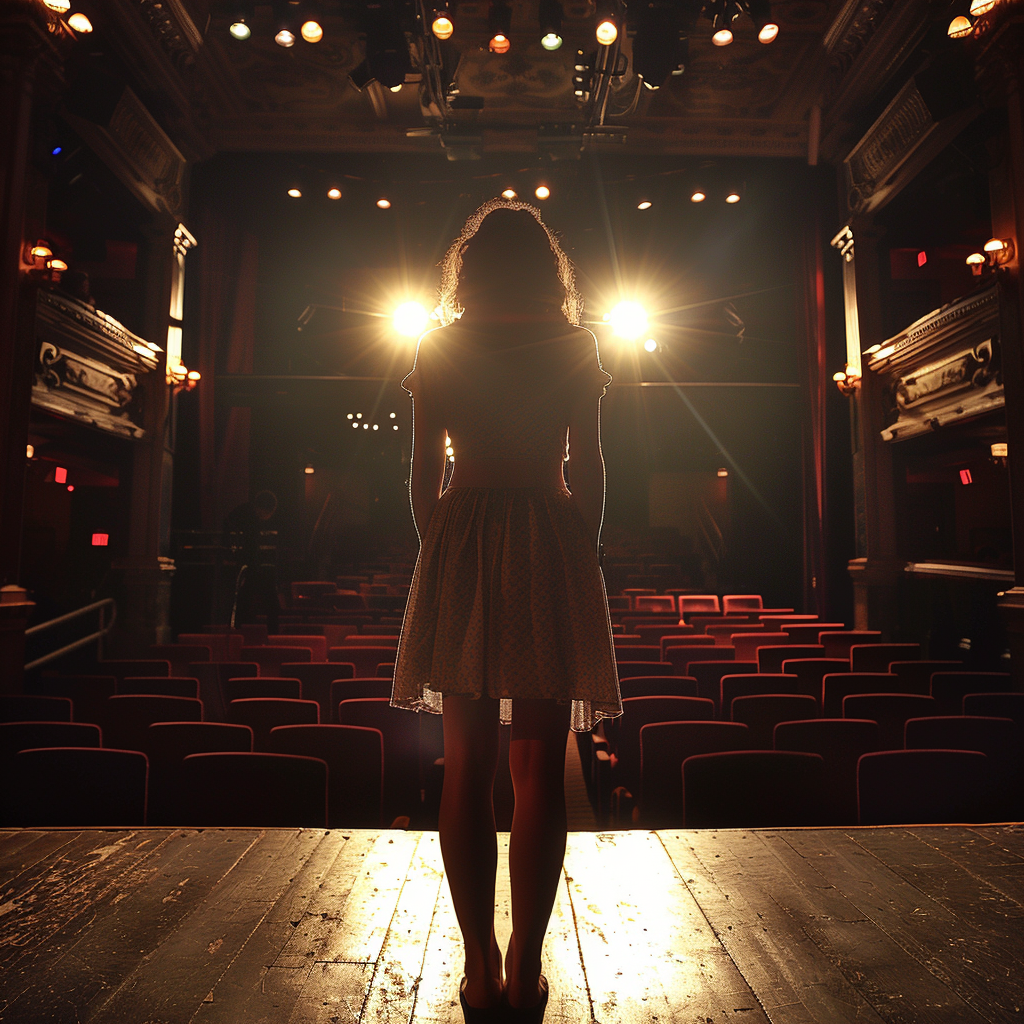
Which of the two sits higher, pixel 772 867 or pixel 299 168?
pixel 299 168

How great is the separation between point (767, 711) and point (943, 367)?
5.68 meters

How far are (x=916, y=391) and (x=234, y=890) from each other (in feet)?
27.8

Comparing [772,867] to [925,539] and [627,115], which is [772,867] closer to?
[925,539]

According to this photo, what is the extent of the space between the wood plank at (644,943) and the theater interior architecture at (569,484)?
0.01m

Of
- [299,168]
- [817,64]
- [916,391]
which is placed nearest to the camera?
[916,391]

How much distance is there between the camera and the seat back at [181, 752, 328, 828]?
2.48 metres

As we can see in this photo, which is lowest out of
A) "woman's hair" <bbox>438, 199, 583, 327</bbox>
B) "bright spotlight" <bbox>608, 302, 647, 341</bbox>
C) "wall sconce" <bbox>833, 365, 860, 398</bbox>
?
"woman's hair" <bbox>438, 199, 583, 327</bbox>

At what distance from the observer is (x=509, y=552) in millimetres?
1363

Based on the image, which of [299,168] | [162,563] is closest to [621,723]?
[162,563]

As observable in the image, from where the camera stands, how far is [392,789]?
10.4ft

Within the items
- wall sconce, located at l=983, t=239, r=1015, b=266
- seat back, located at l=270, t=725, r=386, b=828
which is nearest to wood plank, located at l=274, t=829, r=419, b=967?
seat back, located at l=270, t=725, r=386, b=828

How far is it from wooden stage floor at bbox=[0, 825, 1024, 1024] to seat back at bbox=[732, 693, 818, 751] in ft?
3.54

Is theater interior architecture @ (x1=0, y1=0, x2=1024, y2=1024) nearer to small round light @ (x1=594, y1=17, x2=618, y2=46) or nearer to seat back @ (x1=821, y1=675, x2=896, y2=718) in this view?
seat back @ (x1=821, y1=675, x2=896, y2=718)

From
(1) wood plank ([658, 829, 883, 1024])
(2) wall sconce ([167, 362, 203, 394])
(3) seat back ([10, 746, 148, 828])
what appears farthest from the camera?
(2) wall sconce ([167, 362, 203, 394])
